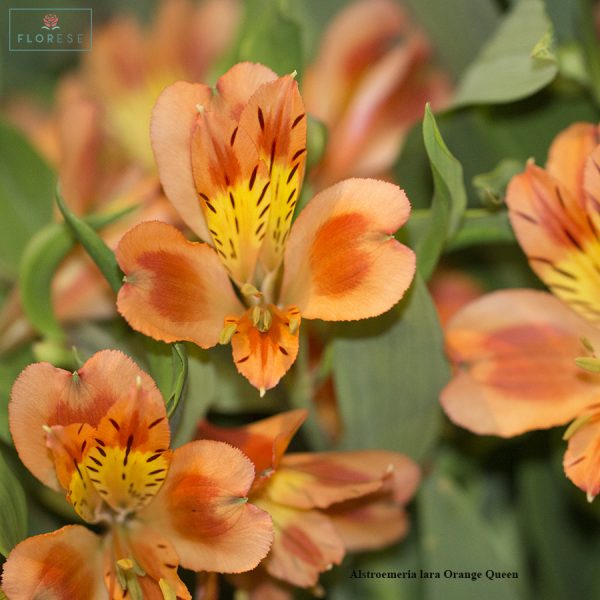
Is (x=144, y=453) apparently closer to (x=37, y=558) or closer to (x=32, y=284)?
(x=37, y=558)

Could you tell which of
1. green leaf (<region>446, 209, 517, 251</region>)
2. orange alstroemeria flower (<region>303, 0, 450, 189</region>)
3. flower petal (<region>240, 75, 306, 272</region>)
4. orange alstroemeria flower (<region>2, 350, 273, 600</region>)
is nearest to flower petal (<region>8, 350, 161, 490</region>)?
orange alstroemeria flower (<region>2, 350, 273, 600</region>)

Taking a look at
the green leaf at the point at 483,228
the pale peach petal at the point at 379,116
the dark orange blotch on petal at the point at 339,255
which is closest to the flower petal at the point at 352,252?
the dark orange blotch on petal at the point at 339,255

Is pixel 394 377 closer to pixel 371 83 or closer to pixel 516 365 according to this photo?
pixel 516 365

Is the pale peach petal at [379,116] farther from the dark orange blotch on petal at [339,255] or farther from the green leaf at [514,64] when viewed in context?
the dark orange blotch on petal at [339,255]

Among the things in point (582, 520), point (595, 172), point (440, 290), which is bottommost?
point (582, 520)

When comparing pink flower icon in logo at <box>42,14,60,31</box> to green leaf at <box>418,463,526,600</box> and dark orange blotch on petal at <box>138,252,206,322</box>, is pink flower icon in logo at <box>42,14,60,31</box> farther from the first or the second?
green leaf at <box>418,463,526,600</box>

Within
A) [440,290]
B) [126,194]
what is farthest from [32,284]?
[440,290]
